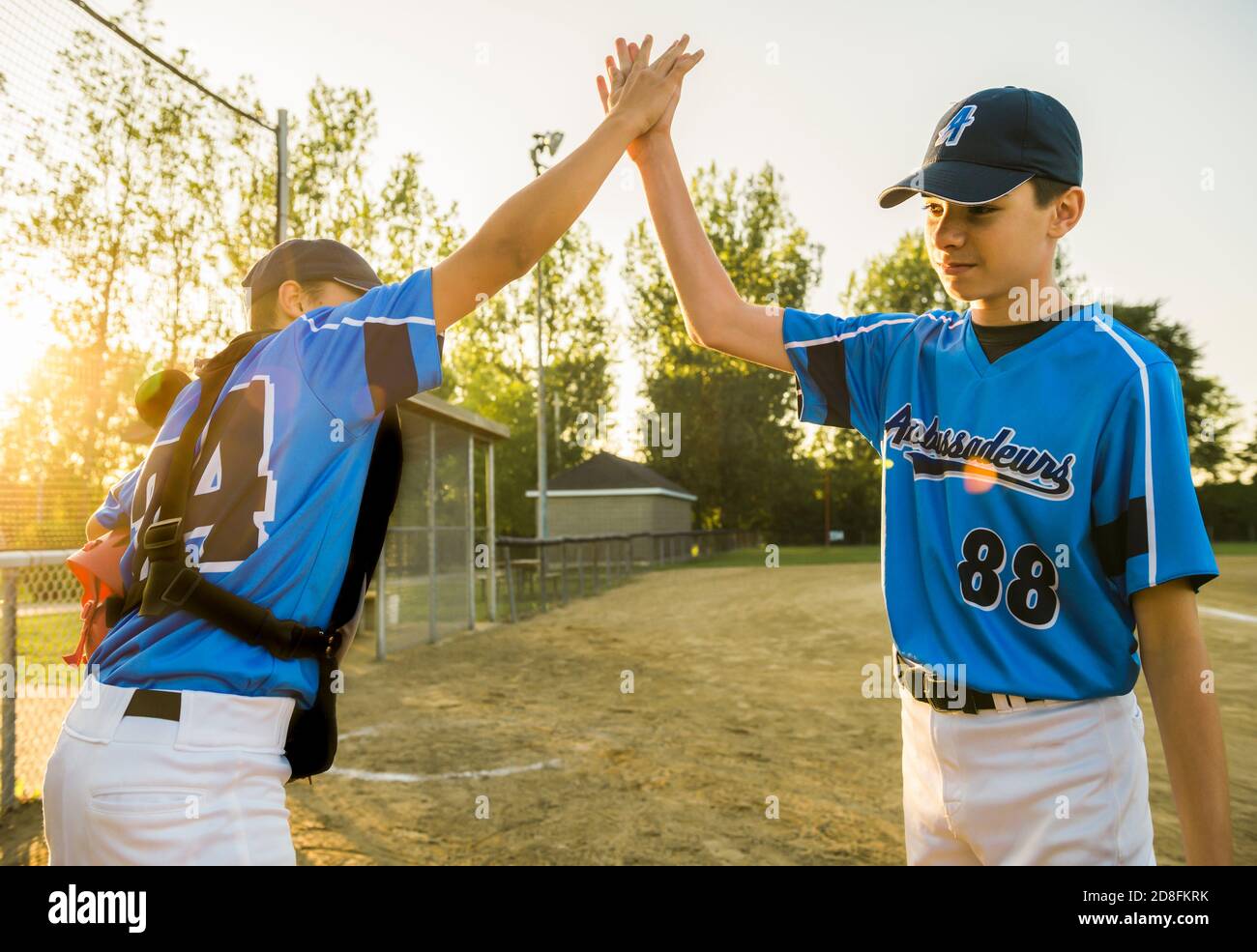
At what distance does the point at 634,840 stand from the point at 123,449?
6538 mm

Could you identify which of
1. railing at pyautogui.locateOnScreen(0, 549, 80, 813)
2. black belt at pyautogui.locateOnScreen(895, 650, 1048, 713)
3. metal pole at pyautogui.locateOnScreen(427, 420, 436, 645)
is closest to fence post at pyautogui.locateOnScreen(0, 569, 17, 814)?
railing at pyautogui.locateOnScreen(0, 549, 80, 813)

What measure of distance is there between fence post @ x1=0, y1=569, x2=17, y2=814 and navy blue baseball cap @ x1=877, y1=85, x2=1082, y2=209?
5179 millimetres

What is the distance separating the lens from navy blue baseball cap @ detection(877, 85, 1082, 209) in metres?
1.80

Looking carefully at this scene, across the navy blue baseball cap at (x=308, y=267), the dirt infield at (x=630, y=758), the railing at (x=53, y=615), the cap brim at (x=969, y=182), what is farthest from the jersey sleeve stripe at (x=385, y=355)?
the dirt infield at (x=630, y=758)

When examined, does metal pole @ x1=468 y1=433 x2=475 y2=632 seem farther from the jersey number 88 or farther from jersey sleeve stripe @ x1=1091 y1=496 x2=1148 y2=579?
jersey sleeve stripe @ x1=1091 y1=496 x2=1148 y2=579

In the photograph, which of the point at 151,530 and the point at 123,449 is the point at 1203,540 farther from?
the point at 123,449

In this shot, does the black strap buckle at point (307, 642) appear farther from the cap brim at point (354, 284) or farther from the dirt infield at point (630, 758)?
the dirt infield at point (630, 758)

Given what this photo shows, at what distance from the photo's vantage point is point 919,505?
1.92 meters

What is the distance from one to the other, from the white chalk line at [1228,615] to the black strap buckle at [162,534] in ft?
49.7

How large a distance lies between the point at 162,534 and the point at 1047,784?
1796 millimetres

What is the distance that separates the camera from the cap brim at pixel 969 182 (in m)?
1.80

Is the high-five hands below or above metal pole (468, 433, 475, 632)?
above
